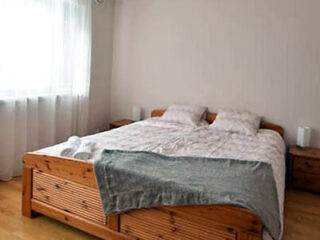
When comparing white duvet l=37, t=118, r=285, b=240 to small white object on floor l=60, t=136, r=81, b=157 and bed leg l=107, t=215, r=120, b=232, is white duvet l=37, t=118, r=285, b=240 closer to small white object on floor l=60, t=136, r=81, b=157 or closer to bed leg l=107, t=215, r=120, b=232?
small white object on floor l=60, t=136, r=81, b=157

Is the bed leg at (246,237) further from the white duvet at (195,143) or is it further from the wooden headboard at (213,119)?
the wooden headboard at (213,119)

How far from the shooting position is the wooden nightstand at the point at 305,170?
320 centimetres

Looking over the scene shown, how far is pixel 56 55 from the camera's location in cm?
363

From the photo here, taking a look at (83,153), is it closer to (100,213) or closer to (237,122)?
(100,213)

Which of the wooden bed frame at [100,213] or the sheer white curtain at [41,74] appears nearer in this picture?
the wooden bed frame at [100,213]

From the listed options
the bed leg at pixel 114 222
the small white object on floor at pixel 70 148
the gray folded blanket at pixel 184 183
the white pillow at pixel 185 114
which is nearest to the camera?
the gray folded blanket at pixel 184 183

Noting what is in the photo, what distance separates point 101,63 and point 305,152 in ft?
10.3

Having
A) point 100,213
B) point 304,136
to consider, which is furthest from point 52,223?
point 304,136

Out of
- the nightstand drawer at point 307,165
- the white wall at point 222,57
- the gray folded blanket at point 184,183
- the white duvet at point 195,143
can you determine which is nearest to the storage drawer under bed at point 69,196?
the gray folded blanket at point 184,183

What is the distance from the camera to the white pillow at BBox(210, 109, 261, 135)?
3432mm

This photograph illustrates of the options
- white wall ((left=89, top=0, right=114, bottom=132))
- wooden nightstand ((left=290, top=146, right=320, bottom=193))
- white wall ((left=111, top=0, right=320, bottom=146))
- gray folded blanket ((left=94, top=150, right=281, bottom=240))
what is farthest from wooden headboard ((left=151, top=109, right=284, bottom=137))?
gray folded blanket ((left=94, top=150, right=281, bottom=240))

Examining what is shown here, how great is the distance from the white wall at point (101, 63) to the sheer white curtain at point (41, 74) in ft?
0.75

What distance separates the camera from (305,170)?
323cm

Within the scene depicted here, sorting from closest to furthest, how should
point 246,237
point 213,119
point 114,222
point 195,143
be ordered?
point 246,237 → point 114,222 → point 195,143 → point 213,119
